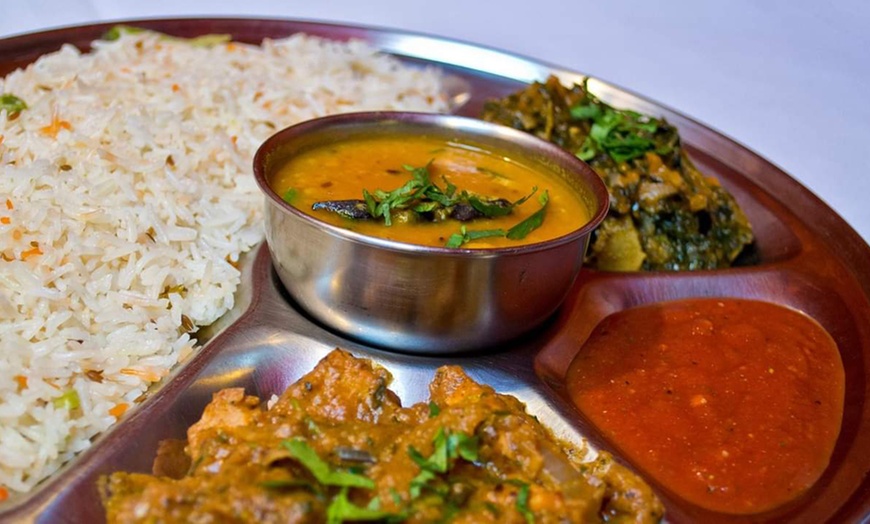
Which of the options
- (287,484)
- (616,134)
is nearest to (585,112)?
(616,134)

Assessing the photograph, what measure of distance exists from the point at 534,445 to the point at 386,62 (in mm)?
3310

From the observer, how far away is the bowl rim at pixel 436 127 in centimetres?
222

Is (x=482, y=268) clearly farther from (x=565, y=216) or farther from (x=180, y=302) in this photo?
(x=180, y=302)

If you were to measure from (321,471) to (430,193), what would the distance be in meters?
1.12

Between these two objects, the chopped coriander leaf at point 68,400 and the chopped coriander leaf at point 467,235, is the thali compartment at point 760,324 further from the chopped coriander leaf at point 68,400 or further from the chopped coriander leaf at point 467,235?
the chopped coriander leaf at point 68,400

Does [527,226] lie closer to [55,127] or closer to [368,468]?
[368,468]

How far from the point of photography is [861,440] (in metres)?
2.37

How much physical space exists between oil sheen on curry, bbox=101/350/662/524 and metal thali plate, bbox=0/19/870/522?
0.14 m

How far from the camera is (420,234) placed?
245 cm

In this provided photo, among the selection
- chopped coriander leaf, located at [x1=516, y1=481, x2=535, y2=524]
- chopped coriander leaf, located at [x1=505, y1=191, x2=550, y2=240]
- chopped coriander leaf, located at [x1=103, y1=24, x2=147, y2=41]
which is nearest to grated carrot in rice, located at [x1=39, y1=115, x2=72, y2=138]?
chopped coriander leaf, located at [x1=103, y1=24, x2=147, y2=41]

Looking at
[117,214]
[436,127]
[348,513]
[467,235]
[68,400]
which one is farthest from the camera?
[436,127]

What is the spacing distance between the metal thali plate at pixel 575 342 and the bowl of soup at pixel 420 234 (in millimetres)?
108

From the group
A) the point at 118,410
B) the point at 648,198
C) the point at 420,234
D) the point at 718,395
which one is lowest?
the point at 118,410

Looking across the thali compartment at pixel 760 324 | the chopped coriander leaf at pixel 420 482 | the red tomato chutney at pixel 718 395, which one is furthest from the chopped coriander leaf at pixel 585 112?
the chopped coriander leaf at pixel 420 482
